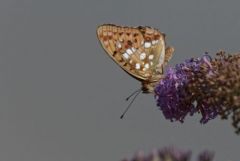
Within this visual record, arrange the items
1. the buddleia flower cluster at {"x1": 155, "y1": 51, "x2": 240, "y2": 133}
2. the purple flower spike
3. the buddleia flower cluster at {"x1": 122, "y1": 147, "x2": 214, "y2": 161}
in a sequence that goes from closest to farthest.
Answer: the buddleia flower cluster at {"x1": 122, "y1": 147, "x2": 214, "y2": 161}, the buddleia flower cluster at {"x1": 155, "y1": 51, "x2": 240, "y2": 133}, the purple flower spike

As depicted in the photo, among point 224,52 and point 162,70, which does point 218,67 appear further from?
point 162,70

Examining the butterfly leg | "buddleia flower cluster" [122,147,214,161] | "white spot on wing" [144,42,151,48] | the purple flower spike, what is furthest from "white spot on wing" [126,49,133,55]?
"buddleia flower cluster" [122,147,214,161]

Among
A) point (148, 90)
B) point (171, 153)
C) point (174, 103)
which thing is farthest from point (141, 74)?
point (171, 153)

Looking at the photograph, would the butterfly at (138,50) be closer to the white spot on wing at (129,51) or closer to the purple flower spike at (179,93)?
the white spot on wing at (129,51)

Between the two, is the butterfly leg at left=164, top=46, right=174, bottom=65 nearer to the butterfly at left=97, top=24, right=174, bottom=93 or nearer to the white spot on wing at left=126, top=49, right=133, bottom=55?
the butterfly at left=97, top=24, right=174, bottom=93

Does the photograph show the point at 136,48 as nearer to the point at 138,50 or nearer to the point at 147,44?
the point at 138,50

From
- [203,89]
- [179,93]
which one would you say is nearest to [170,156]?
[203,89]
